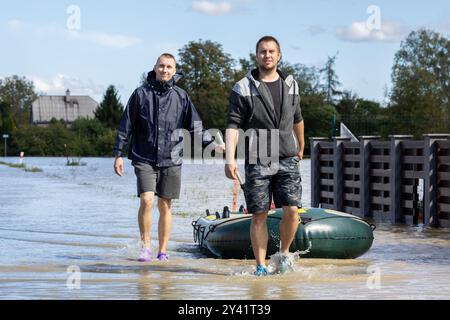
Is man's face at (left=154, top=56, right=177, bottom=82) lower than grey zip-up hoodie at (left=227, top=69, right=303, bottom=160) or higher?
higher

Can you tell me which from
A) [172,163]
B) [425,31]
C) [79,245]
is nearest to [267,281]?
[172,163]

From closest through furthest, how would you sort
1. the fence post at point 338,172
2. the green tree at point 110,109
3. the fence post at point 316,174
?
the fence post at point 338,172 < the fence post at point 316,174 < the green tree at point 110,109

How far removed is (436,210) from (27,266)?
8.34m

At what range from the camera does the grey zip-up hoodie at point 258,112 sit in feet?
30.6

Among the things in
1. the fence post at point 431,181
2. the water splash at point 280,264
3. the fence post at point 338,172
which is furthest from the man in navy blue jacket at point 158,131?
the fence post at point 338,172

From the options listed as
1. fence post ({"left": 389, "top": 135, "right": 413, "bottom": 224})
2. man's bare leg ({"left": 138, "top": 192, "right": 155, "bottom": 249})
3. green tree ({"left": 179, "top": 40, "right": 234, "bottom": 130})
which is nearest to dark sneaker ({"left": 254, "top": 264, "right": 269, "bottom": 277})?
man's bare leg ({"left": 138, "top": 192, "right": 155, "bottom": 249})

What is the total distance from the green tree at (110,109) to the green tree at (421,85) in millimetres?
49027

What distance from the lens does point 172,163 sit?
35.4 ft

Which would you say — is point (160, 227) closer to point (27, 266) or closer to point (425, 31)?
point (27, 266)

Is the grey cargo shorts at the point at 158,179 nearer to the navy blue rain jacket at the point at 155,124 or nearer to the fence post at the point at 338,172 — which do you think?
the navy blue rain jacket at the point at 155,124

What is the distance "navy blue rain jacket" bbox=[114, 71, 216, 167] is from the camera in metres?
10.7

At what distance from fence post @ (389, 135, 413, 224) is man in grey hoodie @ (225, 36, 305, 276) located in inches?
358

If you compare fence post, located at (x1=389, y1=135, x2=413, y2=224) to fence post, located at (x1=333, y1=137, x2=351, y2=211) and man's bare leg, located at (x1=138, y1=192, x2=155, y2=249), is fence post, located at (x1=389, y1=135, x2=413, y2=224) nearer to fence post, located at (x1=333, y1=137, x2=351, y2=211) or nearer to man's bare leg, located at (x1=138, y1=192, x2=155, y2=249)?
fence post, located at (x1=333, y1=137, x2=351, y2=211)

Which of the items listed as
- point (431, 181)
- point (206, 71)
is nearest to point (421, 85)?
point (206, 71)
